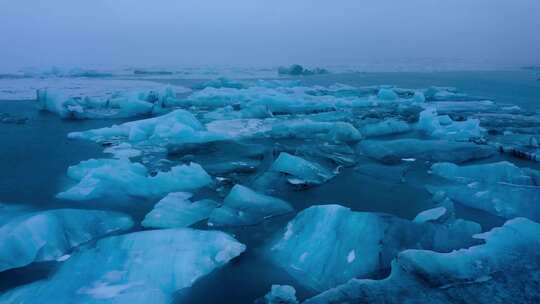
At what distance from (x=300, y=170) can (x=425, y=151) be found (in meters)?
2.24

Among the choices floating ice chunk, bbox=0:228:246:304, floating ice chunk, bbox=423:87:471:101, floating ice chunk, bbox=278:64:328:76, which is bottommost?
floating ice chunk, bbox=0:228:246:304

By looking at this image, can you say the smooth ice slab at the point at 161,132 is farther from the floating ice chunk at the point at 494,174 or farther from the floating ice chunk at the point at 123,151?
the floating ice chunk at the point at 494,174

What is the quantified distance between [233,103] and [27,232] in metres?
8.74

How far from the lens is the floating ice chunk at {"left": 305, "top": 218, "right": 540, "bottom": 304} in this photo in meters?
2.29

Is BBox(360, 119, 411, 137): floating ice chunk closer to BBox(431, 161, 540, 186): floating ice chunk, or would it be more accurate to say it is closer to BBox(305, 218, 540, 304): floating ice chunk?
BBox(431, 161, 540, 186): floating ice chunk

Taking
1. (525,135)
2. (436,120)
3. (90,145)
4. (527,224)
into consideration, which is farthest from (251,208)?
(525,135)

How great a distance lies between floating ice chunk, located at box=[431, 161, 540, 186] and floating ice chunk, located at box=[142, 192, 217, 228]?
9.55 feet

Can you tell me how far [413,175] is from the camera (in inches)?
192

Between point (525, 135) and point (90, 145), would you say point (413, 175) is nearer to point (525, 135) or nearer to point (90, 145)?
point (525, 135)

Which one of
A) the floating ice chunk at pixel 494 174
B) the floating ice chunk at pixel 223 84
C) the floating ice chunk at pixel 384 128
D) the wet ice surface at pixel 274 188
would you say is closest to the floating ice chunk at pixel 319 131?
the wet ice surface at pixel 274 188

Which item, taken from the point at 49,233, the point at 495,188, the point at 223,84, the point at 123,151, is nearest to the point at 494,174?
the point at 495,188

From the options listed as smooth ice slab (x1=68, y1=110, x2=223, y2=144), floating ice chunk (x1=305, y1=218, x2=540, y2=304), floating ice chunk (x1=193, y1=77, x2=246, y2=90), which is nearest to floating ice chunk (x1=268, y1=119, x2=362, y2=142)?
smooth ice slab (x1=68, y1=110, x2=223, y2=144)

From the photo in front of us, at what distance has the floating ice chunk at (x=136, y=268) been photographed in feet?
7.86

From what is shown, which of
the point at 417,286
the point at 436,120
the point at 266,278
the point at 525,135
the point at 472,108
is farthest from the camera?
the point at 472,108
